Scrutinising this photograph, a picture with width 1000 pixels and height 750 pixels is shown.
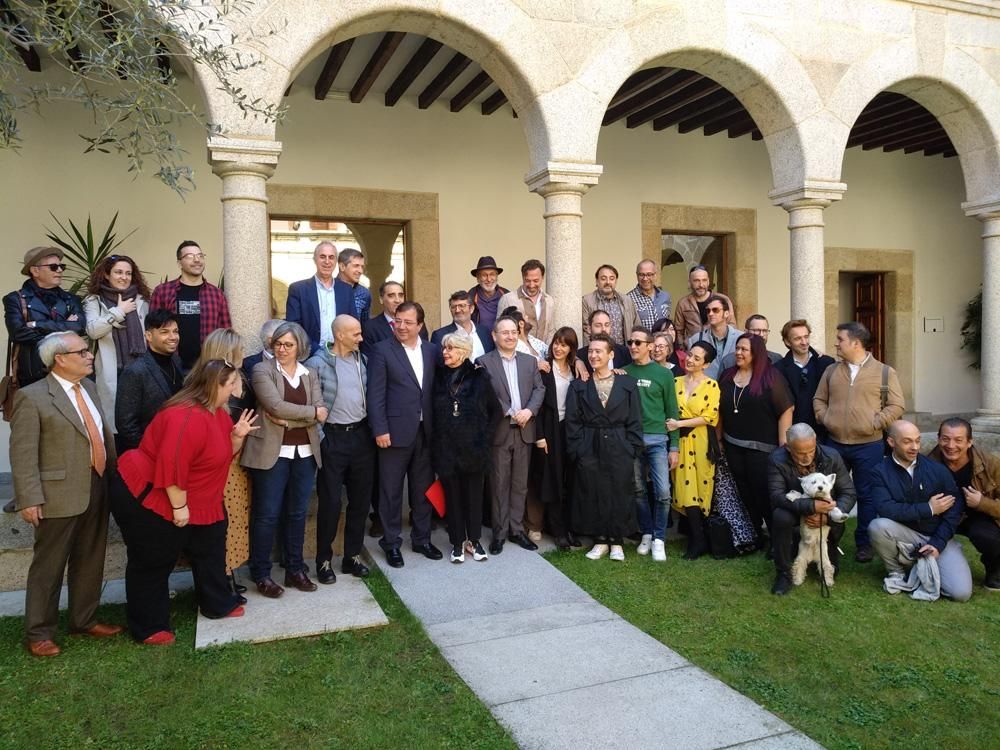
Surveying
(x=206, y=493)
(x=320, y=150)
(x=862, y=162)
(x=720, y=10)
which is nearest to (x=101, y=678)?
(x=206, y=493)

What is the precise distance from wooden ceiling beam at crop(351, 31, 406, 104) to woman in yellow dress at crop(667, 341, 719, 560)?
3.54 meters

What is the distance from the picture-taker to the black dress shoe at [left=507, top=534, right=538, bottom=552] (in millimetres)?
5023

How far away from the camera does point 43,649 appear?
3.54 metres

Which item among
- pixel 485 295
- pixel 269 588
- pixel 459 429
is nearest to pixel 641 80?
pixel 485 295

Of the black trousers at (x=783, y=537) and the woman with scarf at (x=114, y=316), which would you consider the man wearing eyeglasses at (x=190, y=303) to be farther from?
the black trousers at (x=783, y=537)

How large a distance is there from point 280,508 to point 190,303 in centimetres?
135

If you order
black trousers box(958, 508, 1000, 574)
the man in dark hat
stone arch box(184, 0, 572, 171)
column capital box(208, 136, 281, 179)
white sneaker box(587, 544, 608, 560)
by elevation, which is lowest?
white sneaker box(587, 544, 608, 560)

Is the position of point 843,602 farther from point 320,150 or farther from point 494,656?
point 320,150

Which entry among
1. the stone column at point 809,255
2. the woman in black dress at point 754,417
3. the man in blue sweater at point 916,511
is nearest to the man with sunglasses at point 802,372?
the woman in black dress at point 754,417

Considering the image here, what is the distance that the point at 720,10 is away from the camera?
6105mm

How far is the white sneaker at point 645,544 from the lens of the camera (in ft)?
16.4

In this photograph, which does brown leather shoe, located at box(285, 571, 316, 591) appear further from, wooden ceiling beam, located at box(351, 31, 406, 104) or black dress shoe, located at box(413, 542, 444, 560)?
wooden ceiling beam, located at box(351, 31, 406, 104)

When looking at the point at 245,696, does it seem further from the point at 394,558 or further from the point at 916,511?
the point at 916,511

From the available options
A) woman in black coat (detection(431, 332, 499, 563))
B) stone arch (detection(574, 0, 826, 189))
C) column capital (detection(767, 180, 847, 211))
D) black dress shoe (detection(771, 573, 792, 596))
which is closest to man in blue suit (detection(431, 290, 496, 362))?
woman in black coat (detection(431, 332, 499, 563))
